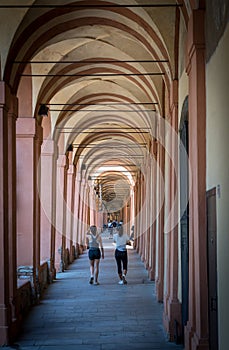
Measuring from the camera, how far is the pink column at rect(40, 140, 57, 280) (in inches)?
653

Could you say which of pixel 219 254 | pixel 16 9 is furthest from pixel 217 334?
pixel 16 9

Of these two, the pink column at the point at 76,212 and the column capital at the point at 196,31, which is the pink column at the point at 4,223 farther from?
the pink column at the point at 76,212

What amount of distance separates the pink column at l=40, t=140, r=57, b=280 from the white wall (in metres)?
10.9

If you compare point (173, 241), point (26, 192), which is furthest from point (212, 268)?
point (26, 192)

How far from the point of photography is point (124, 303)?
41.3 feet

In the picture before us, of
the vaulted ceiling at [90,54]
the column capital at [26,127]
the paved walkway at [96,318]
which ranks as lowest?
the paved walkway at [96,318]

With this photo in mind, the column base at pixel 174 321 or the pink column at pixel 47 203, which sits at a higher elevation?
the pink column at pixel 47 203

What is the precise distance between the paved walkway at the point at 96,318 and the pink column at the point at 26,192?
115cm

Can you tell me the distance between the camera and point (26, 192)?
41.5ft

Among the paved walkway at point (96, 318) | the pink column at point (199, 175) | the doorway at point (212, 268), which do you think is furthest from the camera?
the paved walkway at point (96, 318)

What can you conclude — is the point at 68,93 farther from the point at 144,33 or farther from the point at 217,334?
the point at 217,334

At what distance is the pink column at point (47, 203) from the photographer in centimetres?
1658

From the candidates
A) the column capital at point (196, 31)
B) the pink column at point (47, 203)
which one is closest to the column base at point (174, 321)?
the column capital at point (196, 31)

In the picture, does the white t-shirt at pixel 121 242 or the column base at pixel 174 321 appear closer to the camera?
the column base at pixel 174 321
